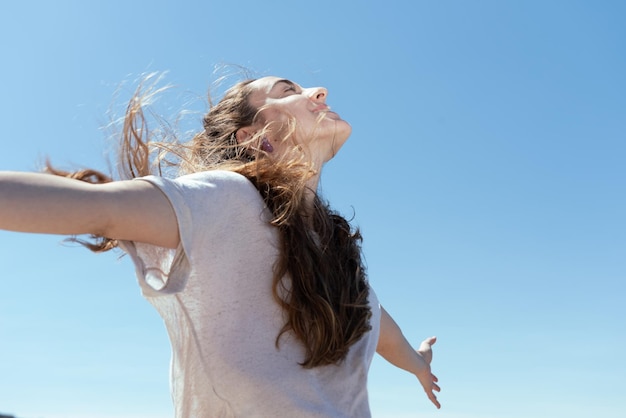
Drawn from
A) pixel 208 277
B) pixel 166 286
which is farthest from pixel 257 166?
pixel 166 286

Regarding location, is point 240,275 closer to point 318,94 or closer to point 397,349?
point 318,94

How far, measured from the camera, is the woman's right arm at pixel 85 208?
1.61 m

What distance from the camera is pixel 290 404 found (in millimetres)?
2254

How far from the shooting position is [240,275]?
90.8 inches

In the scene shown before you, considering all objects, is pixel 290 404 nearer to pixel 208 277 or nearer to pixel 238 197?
pixel 208 277

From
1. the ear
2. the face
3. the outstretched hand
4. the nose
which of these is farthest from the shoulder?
the outstretched hand

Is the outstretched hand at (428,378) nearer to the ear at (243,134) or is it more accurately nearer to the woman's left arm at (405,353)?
the woman's left arm at (405,353)

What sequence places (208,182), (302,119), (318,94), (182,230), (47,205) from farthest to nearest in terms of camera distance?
(318,94) → (302,119) → (208,182) → (182,230) → (47,205)

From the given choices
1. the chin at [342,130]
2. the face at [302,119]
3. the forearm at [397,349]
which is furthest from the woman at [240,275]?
the forearm at [397,349]

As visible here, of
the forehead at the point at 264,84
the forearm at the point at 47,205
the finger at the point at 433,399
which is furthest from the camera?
the finger at the point at 433,399

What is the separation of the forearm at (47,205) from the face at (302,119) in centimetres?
130

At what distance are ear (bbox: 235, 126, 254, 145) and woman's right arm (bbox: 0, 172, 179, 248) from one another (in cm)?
117

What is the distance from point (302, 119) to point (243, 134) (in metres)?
0.31

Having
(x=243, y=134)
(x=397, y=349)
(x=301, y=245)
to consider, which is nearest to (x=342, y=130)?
(x=243, y=134)
